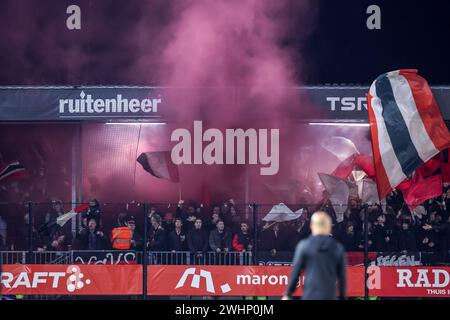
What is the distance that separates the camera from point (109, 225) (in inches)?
690

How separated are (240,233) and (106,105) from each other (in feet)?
13.1

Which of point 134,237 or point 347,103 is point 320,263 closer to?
point 134,237

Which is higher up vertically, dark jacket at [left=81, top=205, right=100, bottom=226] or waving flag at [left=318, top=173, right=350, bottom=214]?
waving flag at [left=318, top=173, right=350, bottom=214]

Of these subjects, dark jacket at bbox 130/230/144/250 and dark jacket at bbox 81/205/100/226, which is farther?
dark jacket at bbox 81/205/100/226

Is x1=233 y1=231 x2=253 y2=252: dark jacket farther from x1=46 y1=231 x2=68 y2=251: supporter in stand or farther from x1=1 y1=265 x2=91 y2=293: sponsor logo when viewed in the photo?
x1=46 y1=231 x2=68 y2=251: supporter in stand

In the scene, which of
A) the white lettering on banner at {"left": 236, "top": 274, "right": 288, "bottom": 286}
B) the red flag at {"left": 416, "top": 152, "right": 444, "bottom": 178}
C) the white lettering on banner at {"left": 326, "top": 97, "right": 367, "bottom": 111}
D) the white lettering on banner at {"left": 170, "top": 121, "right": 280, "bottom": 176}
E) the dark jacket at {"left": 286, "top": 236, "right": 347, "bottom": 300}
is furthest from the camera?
the white lettering on banner at {"left": 170, "top": 121, "right": 280, "bottom": 176}

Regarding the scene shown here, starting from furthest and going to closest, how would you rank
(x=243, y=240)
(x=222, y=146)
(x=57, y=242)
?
(x=222, y=146) < (x=57, y=242) < (x=243, y=240)

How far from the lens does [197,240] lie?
1633 cm

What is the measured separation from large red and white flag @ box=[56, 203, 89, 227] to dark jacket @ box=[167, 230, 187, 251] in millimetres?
1642

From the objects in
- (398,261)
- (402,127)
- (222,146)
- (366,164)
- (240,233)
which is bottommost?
(398,261)

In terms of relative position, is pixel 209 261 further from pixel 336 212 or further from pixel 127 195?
pixel 127 195

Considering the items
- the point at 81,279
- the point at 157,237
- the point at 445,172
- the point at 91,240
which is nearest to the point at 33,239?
the point at 91,240

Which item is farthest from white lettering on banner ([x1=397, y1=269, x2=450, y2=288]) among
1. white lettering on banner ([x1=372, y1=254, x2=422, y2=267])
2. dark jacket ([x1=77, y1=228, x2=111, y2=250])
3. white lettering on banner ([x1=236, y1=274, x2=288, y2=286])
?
dark jacket ([x1=77, y1=228, x2=111, y2=250])

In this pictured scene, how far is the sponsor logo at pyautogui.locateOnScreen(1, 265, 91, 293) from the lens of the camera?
16.1 m
